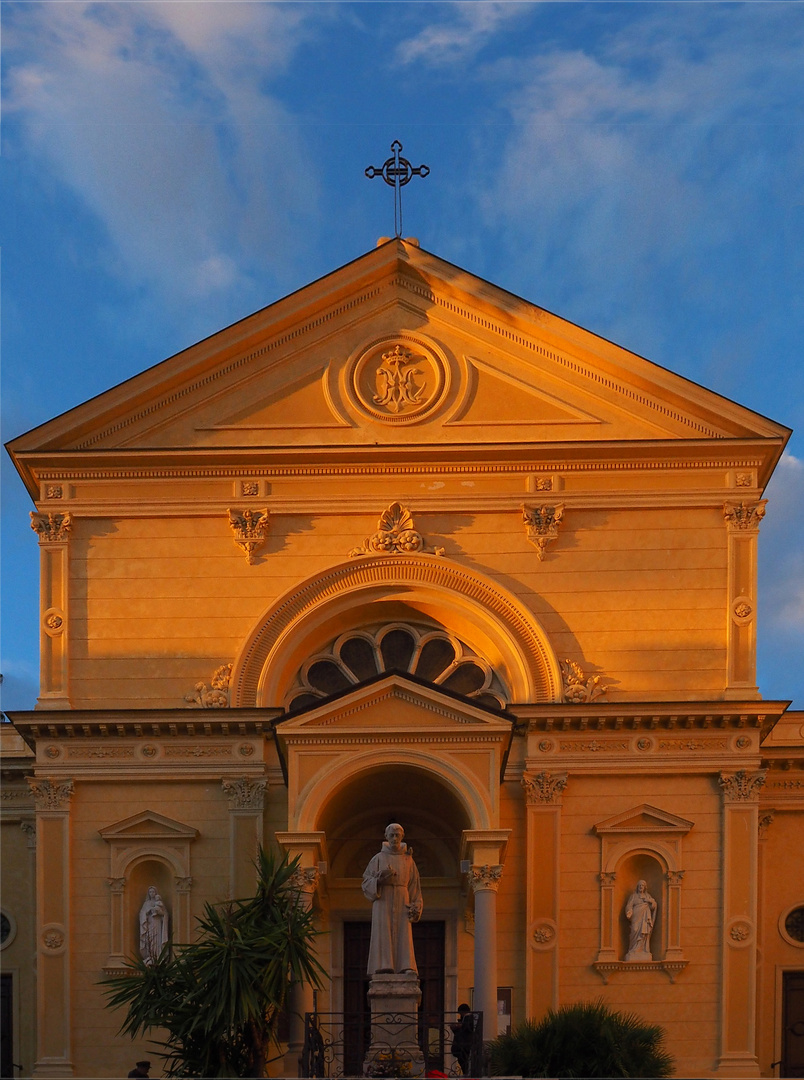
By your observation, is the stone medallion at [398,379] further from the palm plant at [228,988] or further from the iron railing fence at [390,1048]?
the iron railing fence at [390,1048]

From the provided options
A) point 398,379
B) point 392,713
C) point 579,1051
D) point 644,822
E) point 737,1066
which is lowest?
point 737,1066

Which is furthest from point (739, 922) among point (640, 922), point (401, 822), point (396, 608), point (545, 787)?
point (396, 608)

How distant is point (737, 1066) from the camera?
1125 inches

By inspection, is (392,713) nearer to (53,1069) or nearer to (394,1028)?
(394,1028)

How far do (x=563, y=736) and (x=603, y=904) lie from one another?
8.86ft

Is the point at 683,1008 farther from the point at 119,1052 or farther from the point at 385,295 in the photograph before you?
the point at 385,295

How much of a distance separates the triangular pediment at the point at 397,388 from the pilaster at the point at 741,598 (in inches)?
54.1

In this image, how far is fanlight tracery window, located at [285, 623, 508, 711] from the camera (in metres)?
31.2

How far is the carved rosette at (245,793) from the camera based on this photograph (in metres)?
29.8

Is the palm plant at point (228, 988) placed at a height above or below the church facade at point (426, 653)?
below

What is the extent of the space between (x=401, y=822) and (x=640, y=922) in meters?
4.40

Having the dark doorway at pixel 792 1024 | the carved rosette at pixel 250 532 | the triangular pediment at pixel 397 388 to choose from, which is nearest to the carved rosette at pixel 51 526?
the triangular pediment at pixel 397 388

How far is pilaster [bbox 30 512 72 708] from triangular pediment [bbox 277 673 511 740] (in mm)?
4548

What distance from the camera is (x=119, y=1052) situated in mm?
29000
